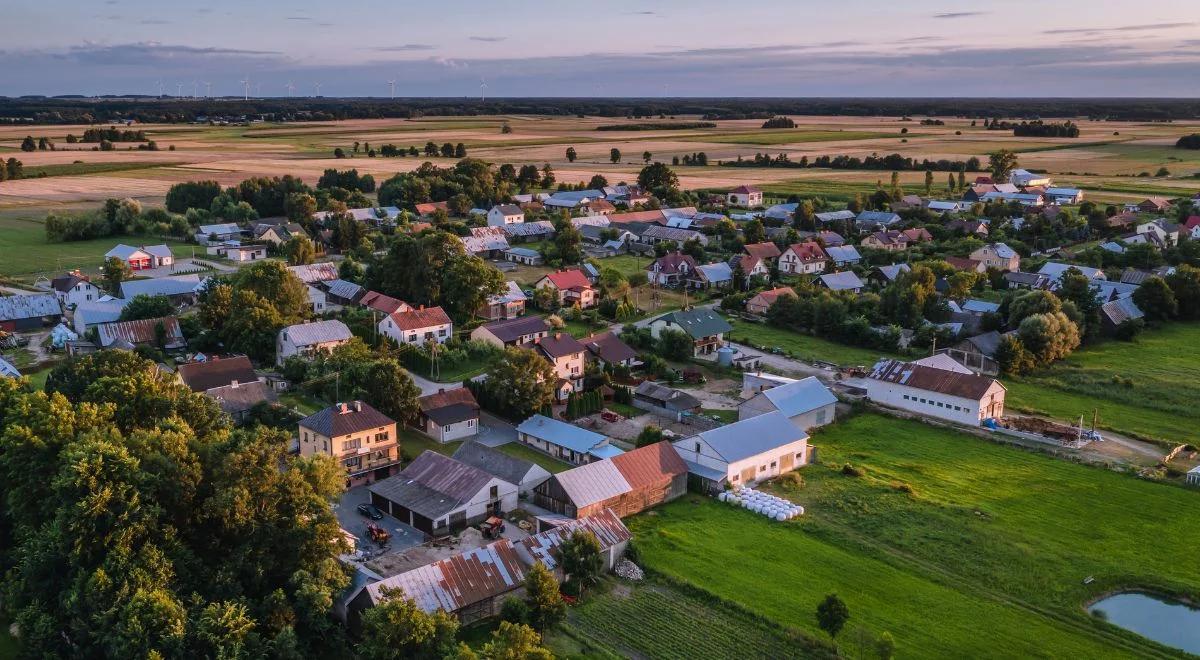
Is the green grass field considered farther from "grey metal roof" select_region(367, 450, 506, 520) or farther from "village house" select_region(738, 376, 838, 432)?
"grey metal roof" select_region(367, 450, 506, 520)

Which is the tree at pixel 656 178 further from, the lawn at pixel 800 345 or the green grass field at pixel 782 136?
the green grass field at pixel 782 136

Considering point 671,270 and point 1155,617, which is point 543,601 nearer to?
point 1155,617

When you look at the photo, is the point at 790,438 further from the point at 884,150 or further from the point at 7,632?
the point at 884,150

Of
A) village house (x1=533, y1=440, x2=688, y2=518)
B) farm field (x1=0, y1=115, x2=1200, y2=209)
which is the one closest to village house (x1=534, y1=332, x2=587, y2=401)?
village house (x1=533, y1=440, x2=688, y2=518)

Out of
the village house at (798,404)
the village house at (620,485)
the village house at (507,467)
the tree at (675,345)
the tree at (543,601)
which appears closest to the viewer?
the tree at (543,601)

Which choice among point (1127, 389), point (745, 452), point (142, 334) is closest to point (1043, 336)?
point (1127, 389)

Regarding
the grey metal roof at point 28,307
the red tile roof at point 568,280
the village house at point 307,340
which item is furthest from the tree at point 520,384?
the grey metal roof at point 28,307

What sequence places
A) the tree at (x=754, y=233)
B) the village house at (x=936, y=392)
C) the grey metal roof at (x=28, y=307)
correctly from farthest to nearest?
1. the tree at (x=754, y=233)
2. the grey metal roof at (x=28, y=307)
3. the village house at (x=936, y=392)
